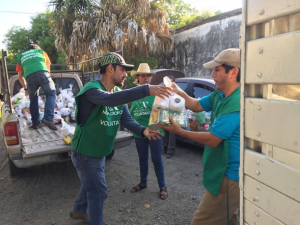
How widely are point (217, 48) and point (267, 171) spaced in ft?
33.9

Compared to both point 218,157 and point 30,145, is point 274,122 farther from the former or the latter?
point 30,145

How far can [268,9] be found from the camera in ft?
3.97

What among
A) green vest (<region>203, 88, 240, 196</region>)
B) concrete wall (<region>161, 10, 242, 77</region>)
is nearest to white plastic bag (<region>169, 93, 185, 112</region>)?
green vest (<region>203, 88, 240, 196</region>)

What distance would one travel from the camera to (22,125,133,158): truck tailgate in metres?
3.78

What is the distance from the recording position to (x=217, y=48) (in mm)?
10945

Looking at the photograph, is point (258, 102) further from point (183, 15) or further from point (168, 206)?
point (183, 15)

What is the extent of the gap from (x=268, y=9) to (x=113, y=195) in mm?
3534

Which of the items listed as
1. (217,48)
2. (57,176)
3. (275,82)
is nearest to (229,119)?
(275,82)

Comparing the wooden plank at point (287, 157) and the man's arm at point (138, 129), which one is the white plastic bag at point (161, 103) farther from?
the wooden plank at point (287, 157)

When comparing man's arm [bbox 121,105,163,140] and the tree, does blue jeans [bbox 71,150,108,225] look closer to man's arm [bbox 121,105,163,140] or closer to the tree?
man's arm [bbox 121,105,163,140]

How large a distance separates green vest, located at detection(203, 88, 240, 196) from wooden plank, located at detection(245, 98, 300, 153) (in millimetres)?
654

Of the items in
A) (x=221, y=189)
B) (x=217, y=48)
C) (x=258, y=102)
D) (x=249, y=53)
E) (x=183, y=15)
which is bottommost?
(x=221, y=189)

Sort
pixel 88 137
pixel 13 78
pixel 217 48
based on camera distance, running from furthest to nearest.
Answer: pixel 217 48 → pixel 13 78 → pixel 88 137

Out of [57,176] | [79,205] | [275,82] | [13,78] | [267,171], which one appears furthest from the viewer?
[13,78]
